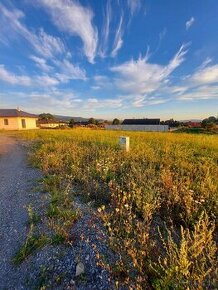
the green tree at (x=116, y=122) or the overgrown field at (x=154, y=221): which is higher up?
the overgrown field at (x=154, y=221)

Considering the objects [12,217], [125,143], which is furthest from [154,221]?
[125,143]

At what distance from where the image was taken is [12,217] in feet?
14.3

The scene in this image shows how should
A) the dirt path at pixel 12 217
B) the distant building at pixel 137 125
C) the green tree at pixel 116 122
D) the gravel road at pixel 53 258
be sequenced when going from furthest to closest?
1. the green tree at pixel 116 122
2. the distant building at pixel 137 125
3. the dirt path at pixel 12 217
4. the gravel road at pixel 53 258

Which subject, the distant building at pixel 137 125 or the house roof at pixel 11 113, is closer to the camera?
the house roof at pixel 11 113

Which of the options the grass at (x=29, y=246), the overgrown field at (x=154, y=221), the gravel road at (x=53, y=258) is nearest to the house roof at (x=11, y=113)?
A: the overgrown field at (x=154, y=221)

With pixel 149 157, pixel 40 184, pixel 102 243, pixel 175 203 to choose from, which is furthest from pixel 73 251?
pixel 149 157

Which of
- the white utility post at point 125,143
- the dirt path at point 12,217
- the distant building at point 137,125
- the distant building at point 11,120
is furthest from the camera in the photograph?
the distant building at point 137,125

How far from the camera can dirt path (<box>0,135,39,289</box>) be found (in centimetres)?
291

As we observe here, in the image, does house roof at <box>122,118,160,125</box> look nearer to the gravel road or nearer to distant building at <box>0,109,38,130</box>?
distant building at <box>0,109,38,130</box>

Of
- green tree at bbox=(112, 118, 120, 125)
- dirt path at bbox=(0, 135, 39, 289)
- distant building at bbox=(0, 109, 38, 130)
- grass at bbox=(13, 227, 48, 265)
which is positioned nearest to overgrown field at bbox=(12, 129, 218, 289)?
grass at bbox=(13, 227, 48, 265)

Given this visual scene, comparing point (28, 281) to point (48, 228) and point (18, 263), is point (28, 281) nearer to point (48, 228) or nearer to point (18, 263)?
point (18, 263)

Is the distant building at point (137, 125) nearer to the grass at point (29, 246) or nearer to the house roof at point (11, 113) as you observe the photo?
the house roof at point (11, 113)

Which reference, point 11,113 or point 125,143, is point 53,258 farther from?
point 11,113

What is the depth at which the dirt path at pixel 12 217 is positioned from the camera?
2.91 meters
